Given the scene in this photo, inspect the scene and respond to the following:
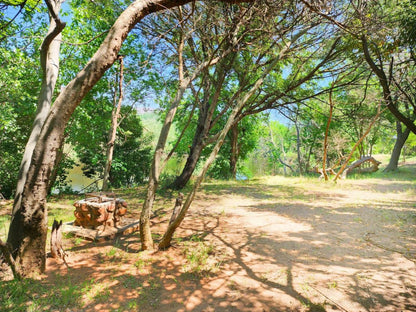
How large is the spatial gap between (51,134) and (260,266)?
3.39 metres

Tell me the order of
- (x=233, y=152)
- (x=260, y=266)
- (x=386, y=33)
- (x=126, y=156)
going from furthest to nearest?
1. (x=233, y=152)
2. (x=126, y=156)
3. (x=386, y=33)
4. (x=260, y=266)

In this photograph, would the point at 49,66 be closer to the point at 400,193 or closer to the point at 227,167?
the point at 400,193

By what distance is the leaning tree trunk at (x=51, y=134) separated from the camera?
2744mm

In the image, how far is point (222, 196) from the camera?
9227 mm

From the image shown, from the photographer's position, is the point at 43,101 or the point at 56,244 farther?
the point at 43,101

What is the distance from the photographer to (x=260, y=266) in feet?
11.7

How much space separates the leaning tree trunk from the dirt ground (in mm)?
717

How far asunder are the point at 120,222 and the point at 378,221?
6170 millimetres

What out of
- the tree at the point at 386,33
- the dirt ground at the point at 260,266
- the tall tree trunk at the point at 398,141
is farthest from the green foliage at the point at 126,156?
the tall tree trunk at the point at 398,141

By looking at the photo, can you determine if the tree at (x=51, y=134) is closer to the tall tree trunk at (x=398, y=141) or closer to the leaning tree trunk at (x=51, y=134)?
the leaning tree trunk at (x=51, y=134)

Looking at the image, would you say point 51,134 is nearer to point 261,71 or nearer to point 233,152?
point 261,71

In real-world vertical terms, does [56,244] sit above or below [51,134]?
below

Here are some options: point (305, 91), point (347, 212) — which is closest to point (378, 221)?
point (347, 212)

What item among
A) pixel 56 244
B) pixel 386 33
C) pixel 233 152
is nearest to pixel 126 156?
pixel 233 152
